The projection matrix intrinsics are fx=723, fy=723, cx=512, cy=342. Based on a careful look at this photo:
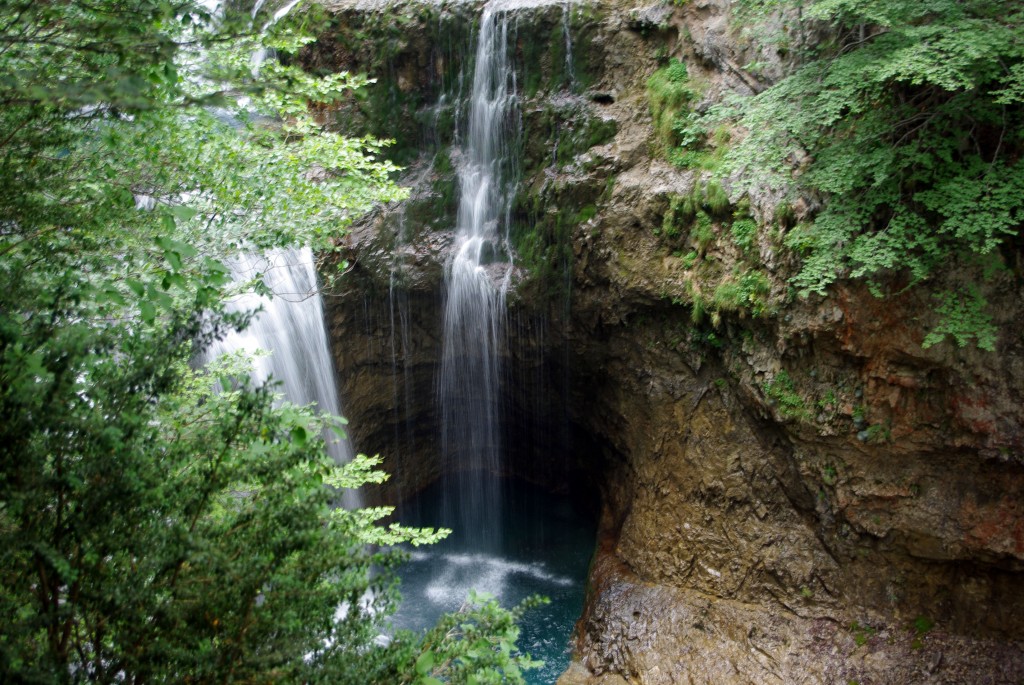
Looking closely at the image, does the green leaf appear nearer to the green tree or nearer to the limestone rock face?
the green tree

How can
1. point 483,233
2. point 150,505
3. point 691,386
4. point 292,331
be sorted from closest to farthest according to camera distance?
point 150,505 → point 691,386 → point 292,331 → point 483,233

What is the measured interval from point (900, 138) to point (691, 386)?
3875 millimetres

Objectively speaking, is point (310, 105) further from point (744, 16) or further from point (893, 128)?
point (893, 128)

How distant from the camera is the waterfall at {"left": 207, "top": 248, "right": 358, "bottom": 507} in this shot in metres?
10.0

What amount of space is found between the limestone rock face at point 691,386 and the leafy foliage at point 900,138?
1.73ft

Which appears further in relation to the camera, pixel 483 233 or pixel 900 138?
pixel 483 233

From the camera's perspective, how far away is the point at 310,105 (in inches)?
471

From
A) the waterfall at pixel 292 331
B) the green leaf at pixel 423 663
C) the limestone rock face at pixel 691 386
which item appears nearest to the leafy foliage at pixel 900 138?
the limestone rock face at pixel 691 386

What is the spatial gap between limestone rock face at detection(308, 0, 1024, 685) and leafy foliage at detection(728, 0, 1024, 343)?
0.53 metres

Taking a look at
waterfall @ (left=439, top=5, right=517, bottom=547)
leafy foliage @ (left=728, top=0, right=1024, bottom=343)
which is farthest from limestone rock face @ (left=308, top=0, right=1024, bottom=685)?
leafy foliage @ (left=728, top=0, right=1024, bottom=343)

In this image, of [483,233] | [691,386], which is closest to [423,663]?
[691,386]

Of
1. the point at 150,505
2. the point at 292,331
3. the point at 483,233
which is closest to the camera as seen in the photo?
the point at 150,505

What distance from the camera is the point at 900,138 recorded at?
23.1ft

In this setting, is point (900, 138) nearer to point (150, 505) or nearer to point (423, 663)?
point (423, 663)
